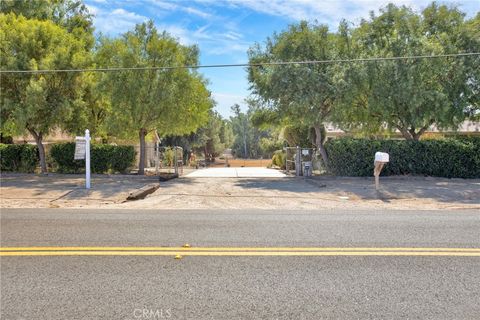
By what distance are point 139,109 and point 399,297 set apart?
17255 mm

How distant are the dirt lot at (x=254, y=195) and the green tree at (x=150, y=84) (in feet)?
11.2

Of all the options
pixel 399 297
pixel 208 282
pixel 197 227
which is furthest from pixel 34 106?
pixel 399 297

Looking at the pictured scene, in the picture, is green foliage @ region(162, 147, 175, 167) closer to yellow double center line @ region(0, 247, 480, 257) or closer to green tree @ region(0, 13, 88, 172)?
green tree @ region(0, 13, 88, 172)

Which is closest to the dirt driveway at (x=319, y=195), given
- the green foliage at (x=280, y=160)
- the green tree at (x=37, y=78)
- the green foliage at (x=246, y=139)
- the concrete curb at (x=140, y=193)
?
the concrete curb at (x=140, y=193)

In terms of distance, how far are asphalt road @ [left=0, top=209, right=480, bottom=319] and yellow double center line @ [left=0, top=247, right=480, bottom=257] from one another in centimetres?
8

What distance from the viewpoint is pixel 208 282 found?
15.9 ft

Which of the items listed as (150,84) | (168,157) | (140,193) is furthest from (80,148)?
(168,157)

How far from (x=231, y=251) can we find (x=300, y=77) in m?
15.0

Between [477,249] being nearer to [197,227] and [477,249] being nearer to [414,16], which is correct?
[197,227]

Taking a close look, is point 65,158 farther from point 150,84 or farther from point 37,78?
point 150,84

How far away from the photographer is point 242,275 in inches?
200

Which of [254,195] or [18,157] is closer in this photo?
[254,195]

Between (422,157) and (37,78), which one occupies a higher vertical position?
(37,78)

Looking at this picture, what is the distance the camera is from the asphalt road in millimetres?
4109
